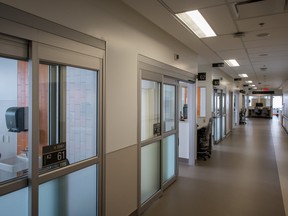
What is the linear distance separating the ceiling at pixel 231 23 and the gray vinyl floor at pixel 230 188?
9.36ft

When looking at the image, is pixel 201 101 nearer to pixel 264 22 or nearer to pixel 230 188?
pixel 230 188

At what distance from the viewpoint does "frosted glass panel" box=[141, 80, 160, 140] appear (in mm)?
3711

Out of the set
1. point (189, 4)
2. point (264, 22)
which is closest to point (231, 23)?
point (264, 22)

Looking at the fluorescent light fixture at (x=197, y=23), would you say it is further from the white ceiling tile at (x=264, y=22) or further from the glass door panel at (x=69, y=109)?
the glass door panel at (x=69, y=109)

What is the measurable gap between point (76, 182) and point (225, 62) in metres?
6.24

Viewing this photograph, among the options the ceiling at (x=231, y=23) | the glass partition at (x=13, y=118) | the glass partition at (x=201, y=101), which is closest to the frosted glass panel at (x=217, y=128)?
the glass partition at (x=201, y=101)

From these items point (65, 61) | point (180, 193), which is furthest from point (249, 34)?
point (65, 61)

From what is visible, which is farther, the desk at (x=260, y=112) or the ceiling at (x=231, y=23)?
the desk at (x=260, y=112)

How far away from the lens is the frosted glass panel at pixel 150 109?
3.71 m

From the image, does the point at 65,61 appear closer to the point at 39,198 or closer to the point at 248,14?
the point at 39,198

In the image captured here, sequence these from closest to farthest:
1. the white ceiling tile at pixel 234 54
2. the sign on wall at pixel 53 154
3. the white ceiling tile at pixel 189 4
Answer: the sign on wall at pixel 53 154, the white ceiling tile at pixel 189 4, the white ceiling tile at pixel 234 54

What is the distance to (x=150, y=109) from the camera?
3.92 metres

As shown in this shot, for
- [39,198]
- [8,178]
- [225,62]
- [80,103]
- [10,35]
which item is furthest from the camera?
[225,62]

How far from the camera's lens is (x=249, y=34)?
4.21 meters
